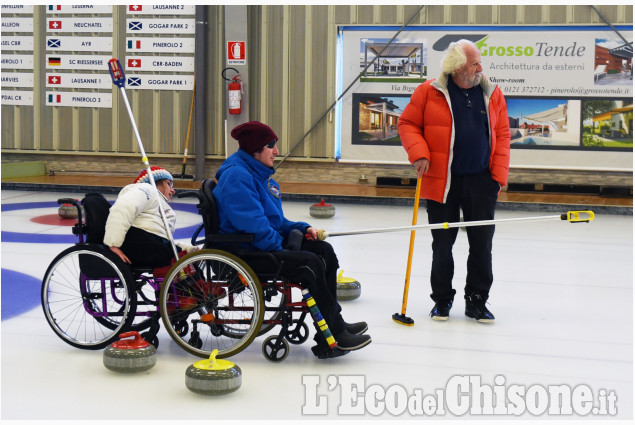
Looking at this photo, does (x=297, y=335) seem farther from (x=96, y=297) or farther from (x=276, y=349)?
(x=96, y=297)

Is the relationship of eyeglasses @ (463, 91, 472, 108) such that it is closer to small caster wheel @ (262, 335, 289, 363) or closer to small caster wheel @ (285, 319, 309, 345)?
small caster wheel @ (285, 319, 309, 345)

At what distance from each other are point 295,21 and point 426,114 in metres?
7.59

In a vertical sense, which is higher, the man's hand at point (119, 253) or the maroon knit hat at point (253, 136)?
the maroon knit hat at point (253, 136)

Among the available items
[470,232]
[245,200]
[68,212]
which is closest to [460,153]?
[470,232]

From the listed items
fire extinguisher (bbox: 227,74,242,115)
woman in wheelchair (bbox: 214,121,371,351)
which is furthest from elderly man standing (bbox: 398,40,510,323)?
fire extinguisher (bbox: 227,74,242,115)

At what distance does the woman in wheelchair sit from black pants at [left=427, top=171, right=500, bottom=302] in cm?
79

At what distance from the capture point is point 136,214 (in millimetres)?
→ 3662

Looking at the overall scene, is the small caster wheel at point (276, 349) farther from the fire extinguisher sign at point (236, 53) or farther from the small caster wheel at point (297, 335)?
the fire extinguisher sign at point (236, 53)

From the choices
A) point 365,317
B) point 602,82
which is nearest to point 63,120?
point 602,82

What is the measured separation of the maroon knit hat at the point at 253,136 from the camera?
364 cm

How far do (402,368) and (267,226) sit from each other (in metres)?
0.82

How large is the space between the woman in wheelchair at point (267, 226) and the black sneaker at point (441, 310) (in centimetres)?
70

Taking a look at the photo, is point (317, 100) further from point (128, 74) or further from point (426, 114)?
point (426, 114)

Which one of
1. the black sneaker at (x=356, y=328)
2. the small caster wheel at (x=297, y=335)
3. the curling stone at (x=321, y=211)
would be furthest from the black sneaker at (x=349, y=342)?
the curling stone at (x=321, y=211)
